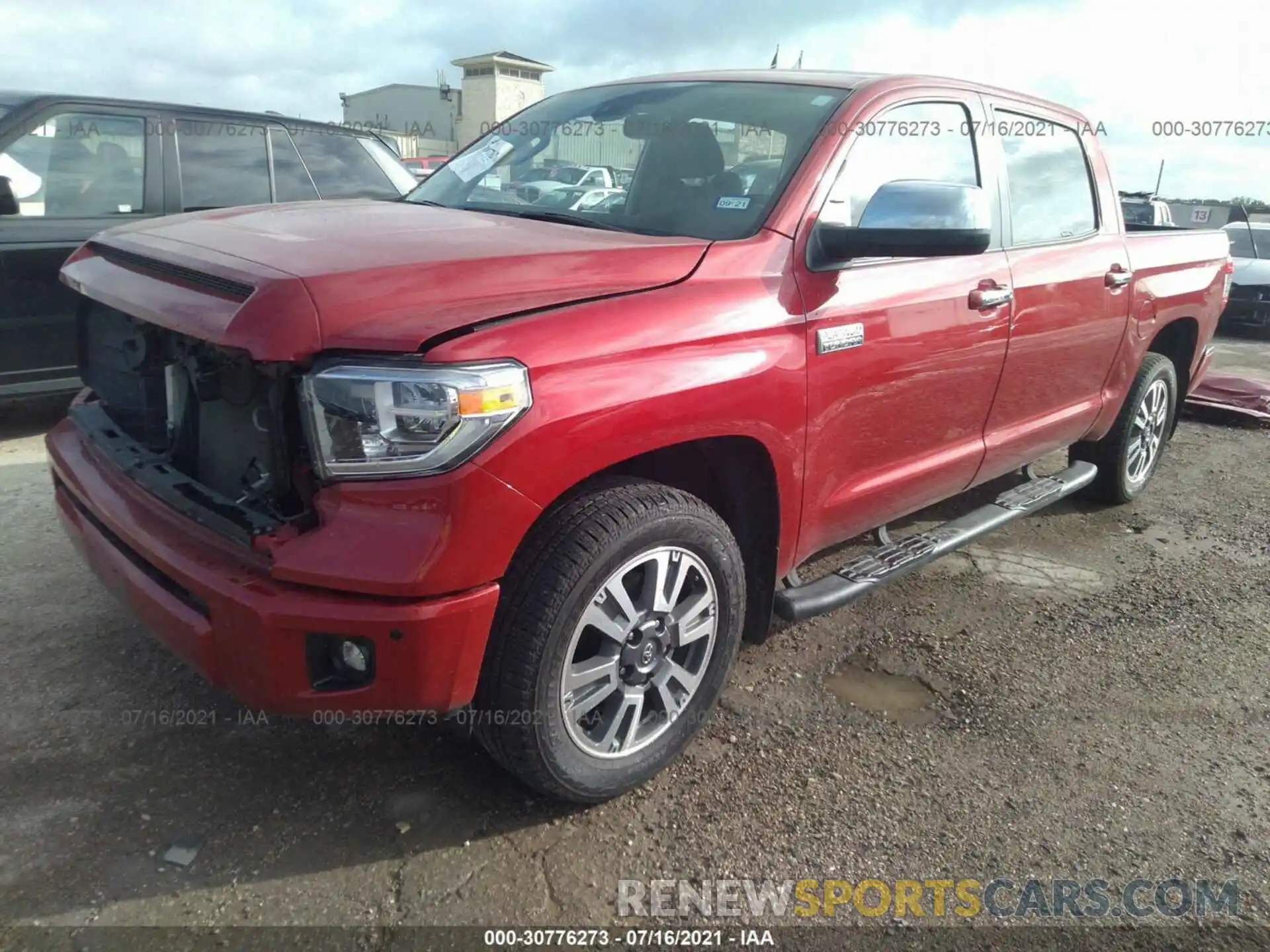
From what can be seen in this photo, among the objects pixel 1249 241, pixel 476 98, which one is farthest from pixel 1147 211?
pixel 476 98

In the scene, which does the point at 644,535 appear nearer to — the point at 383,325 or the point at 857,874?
the point at 383,325

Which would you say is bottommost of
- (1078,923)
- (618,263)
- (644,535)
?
(1078,923)

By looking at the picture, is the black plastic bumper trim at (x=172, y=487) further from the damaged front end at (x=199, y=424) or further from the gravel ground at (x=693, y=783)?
the gravel ground at (x=693, y=783)

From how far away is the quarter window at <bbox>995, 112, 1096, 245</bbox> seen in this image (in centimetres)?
346

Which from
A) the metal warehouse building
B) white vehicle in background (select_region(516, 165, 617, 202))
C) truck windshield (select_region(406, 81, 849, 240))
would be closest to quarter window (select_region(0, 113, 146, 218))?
truck windshield (select_region(406, 81, 849, 240))

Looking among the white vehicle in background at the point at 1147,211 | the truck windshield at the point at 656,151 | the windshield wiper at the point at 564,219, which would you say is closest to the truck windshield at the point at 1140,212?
the white vehicle in background at the point at 1147,211

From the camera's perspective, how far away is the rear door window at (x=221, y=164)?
206 inches

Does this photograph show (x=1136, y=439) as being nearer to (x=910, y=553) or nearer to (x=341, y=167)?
(x=910, y=553)

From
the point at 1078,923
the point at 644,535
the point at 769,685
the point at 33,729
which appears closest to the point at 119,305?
the point at 33,729

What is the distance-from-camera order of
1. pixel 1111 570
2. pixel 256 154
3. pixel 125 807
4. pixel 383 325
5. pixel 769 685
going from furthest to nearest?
pixel 256 154 → pixel 1111 570 → pixel 769 685 → pixel 125 807 → pixel 383 325

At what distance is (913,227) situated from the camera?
242 centimetres

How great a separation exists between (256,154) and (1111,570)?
5207 millimetres

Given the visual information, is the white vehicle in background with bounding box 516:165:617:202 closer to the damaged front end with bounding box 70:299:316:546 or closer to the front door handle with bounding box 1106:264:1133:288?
the damaged front end with bounding box 70:299:316:546

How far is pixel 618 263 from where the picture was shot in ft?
7.32
